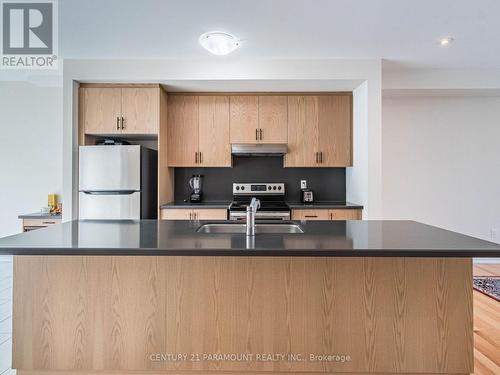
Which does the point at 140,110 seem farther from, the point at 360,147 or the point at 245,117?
the point at 360,147

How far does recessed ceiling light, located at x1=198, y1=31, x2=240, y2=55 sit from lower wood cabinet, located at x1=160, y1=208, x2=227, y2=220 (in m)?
1.72

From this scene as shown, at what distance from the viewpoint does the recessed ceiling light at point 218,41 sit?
2.64 metres

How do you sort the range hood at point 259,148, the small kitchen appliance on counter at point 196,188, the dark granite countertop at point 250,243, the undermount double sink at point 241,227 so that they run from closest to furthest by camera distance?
the dark granite countertop at point 250,243, the undermount double sink at point 241,227, the range hood at point 259,148, the small kitchen appliance on counter at point 196,188

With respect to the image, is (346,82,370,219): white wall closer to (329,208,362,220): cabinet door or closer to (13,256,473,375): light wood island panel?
(329,208,362,220): cabinet door

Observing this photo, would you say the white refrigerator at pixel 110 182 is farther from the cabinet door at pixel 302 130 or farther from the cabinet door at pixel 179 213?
the cabinet door at pixel 302 130

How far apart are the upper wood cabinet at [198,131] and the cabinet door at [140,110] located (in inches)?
14.6

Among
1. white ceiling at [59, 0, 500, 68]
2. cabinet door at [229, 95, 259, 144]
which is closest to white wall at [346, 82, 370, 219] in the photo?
white ceiling at [59, 0, 500, 68]

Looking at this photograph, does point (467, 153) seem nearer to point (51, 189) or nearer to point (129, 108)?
point (129, 108)

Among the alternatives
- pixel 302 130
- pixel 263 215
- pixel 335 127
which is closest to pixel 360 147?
pixel 335 127

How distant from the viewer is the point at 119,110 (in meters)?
3.45

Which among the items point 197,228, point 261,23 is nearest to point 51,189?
point 197,228

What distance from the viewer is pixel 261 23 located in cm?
258

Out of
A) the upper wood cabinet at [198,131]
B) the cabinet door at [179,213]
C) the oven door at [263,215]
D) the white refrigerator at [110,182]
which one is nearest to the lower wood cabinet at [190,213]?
the cabinet door at [179,213]

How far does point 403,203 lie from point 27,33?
4826mm
